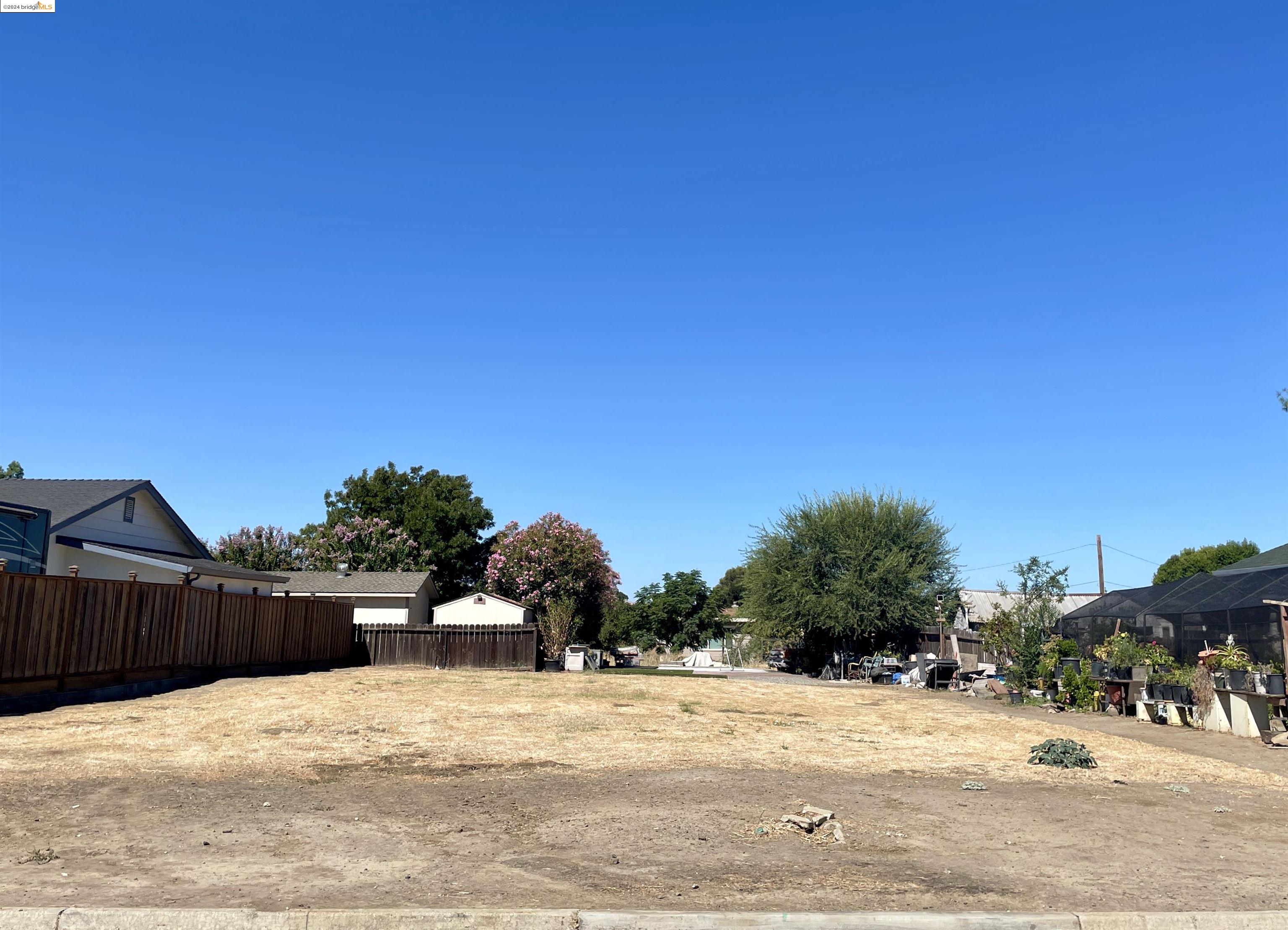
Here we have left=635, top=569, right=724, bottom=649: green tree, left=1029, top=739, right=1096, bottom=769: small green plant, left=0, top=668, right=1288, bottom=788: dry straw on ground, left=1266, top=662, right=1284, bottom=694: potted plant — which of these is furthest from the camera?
left=635, top=569, right=724, bottom=649: green tree

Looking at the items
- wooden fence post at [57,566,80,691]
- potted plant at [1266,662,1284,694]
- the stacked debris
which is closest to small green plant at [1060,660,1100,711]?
potted plant at [1266,662,1284,694]

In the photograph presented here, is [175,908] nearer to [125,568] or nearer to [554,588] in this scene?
[125,568]

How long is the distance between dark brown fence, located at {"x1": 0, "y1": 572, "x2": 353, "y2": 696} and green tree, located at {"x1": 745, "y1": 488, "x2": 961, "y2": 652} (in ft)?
72.4

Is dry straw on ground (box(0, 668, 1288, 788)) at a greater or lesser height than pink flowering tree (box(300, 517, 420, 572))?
lesser

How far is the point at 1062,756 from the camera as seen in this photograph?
1209cm

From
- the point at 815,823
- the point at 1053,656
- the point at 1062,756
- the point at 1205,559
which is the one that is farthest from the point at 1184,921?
the point at 1205,559

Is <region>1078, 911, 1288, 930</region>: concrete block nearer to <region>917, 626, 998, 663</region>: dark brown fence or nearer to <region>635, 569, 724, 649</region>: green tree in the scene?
<region>917, 626, 998, 663</region>: dark brown fence

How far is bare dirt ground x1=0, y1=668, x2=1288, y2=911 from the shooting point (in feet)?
20.0

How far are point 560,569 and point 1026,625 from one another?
27.2 m

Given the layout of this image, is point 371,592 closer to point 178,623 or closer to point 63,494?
point 63,494

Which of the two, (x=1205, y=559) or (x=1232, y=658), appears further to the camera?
(x=1205, y=559)

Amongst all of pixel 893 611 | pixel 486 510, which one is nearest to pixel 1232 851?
pixel 893 611

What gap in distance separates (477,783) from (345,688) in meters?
12.5

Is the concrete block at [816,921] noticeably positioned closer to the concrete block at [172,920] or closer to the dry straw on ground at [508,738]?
the concrete block at [172,920]
